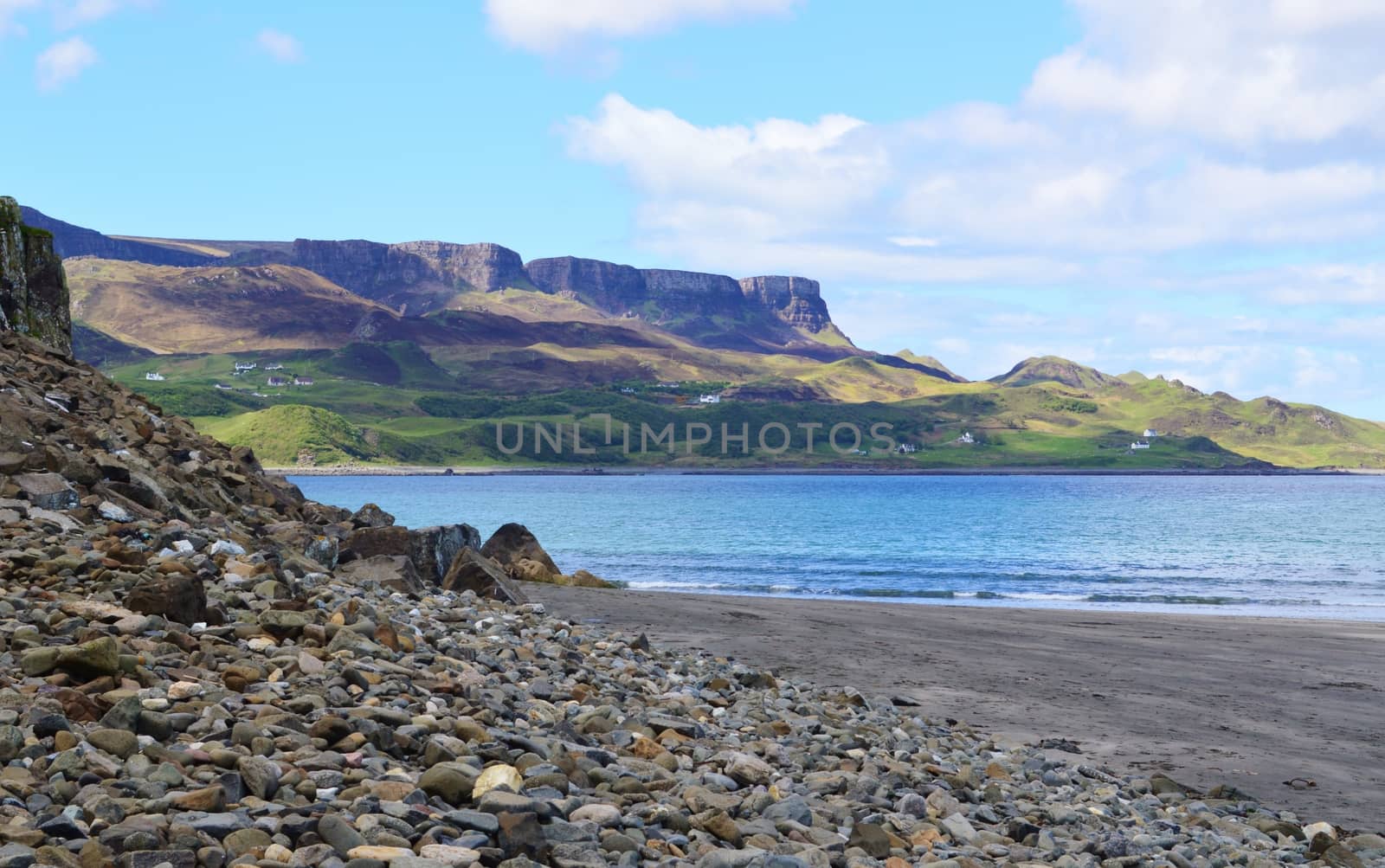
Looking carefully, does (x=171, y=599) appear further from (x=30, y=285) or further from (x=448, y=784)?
(x=30, y=285)

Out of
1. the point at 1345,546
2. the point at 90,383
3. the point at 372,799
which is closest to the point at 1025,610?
the point at 90,383

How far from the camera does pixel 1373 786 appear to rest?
48.9ft

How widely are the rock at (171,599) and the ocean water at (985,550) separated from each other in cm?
3856

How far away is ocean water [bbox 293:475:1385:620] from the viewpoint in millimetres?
49594

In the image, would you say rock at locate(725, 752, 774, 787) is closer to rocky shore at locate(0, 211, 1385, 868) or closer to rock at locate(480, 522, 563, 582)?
rocky shore at locate(0, 211, 1385, 868)

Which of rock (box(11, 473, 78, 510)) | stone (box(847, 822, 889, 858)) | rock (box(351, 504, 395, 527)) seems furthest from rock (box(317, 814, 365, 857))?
rock (box(351, 504, 395, 527))

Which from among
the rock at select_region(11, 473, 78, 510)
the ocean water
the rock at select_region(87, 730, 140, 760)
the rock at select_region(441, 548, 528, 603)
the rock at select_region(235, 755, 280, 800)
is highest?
the rock at select_region(11, 473, 78, 510)

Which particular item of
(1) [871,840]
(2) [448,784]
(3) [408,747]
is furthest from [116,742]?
(1) [871,840]

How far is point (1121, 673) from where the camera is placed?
78.4 ft

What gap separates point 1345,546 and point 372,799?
9075 centimetres

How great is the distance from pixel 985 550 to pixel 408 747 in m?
71.5

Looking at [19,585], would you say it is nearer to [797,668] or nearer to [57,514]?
[57,514]

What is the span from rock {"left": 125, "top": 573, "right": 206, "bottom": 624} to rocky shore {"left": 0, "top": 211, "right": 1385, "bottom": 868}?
0.07 ft

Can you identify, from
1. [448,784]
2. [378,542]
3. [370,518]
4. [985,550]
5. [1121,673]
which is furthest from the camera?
[985,550]
